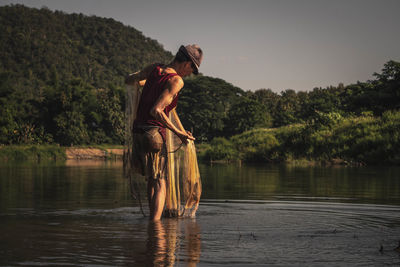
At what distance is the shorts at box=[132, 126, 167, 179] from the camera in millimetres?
6805

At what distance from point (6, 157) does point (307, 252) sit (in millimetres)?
44403

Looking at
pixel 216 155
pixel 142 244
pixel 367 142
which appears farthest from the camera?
pixel 216 155

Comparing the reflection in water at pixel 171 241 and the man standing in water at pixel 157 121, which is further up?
the man standing in water at pixel 157 121

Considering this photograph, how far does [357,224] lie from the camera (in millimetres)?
6438

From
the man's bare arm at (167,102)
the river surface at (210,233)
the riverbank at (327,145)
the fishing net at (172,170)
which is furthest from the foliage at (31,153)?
the man's bare arm at (167,102)

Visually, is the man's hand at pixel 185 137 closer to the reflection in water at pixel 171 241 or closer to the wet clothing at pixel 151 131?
the wet clothing at pixel 151 131

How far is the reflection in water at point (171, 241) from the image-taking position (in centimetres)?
435

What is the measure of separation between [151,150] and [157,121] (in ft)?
1.15

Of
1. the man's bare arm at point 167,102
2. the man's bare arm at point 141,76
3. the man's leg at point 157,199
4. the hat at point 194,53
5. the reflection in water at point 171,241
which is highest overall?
the hat at point 194,53

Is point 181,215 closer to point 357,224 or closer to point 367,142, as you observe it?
point 357,224

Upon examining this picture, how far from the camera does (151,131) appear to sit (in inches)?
267

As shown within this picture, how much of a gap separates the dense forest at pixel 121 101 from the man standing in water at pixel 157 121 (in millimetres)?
18217

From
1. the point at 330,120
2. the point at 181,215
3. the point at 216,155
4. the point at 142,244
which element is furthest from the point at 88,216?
the point at 216,155

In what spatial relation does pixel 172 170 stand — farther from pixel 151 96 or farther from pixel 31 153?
pixel 31 153
